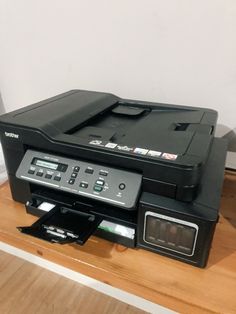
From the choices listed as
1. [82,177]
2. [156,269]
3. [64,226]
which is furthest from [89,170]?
[156,269]

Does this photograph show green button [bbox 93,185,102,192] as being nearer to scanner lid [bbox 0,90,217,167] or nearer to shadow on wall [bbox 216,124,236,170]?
scanner lid [bbox 0,90,217,167]

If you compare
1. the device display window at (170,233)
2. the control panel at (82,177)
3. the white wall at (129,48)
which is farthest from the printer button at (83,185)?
the white wall at (129,48)

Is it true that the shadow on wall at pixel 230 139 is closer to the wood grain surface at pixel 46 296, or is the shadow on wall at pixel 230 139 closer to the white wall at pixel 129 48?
the white wall at pixel 129 48

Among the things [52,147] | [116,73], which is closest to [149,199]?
[52,147]

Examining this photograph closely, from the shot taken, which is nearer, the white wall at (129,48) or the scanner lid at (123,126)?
the scanner lid at (123,126)

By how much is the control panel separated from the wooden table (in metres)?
0.13

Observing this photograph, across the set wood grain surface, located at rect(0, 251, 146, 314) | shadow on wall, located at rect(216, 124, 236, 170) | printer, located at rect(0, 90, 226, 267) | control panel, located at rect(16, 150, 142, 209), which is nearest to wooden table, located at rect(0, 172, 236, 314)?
printer, located at rect(0, 90, 226, 267)

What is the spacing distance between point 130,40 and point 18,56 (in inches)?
18.3

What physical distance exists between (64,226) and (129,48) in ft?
1.87

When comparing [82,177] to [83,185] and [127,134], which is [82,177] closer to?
[83,185]

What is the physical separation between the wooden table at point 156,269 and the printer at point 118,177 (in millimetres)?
22

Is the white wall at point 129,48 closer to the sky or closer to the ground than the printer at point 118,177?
closer to the sky

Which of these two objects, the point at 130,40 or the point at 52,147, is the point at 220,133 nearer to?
the point at 130,40

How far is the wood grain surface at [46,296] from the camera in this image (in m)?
0.82
